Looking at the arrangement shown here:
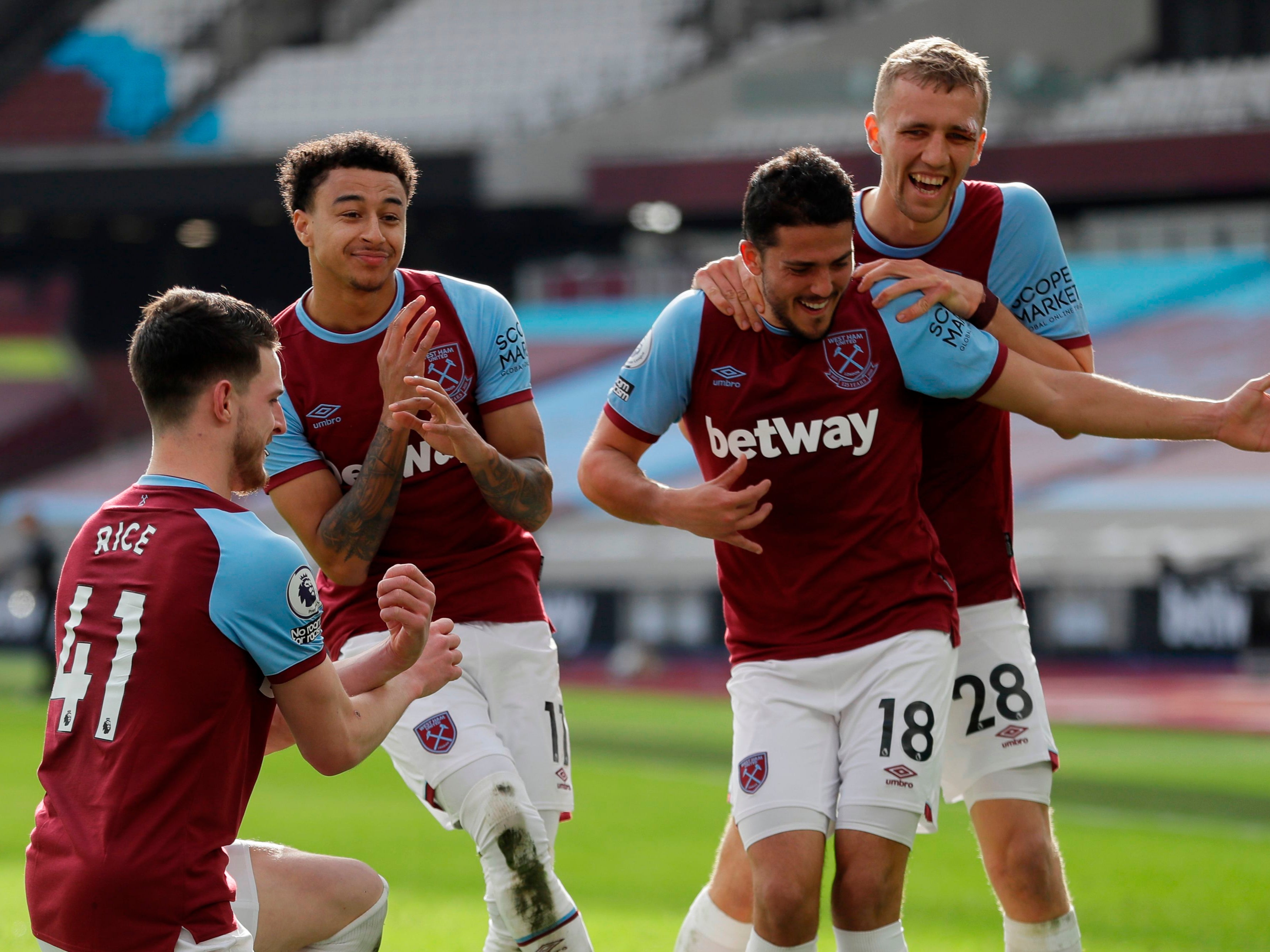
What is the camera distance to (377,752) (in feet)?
45.4

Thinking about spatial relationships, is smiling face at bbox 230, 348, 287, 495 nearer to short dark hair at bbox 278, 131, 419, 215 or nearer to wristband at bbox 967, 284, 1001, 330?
short dark hair at bbox 278, 131, 419, 215

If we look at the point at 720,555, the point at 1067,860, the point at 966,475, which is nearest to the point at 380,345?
the point at 720,555

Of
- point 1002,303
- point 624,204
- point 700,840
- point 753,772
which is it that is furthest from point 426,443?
point 624,204

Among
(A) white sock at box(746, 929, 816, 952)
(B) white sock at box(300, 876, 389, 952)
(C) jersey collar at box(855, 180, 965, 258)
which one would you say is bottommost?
(A) white sock at box(746, 929, 816, 952)

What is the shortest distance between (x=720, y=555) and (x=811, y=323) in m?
0.71

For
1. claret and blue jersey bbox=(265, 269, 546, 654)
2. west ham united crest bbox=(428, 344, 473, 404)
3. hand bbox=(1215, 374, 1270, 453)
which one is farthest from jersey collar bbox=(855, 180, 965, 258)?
west ham united crest bbox=(428, 344, 473, 404)

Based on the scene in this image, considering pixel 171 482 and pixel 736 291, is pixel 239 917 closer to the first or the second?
pixel 171 482

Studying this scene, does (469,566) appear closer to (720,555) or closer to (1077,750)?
(720,555)

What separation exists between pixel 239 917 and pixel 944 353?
7.13 ft

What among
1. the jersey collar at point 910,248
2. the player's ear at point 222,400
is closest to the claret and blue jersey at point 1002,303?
the jersey collar at point 910,248

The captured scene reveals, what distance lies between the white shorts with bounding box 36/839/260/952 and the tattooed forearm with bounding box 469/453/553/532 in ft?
3.84

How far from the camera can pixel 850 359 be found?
4.13 m

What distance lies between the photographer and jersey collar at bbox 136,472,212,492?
3.23m

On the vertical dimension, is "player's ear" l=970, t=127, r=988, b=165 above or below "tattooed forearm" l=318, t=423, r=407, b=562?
above
